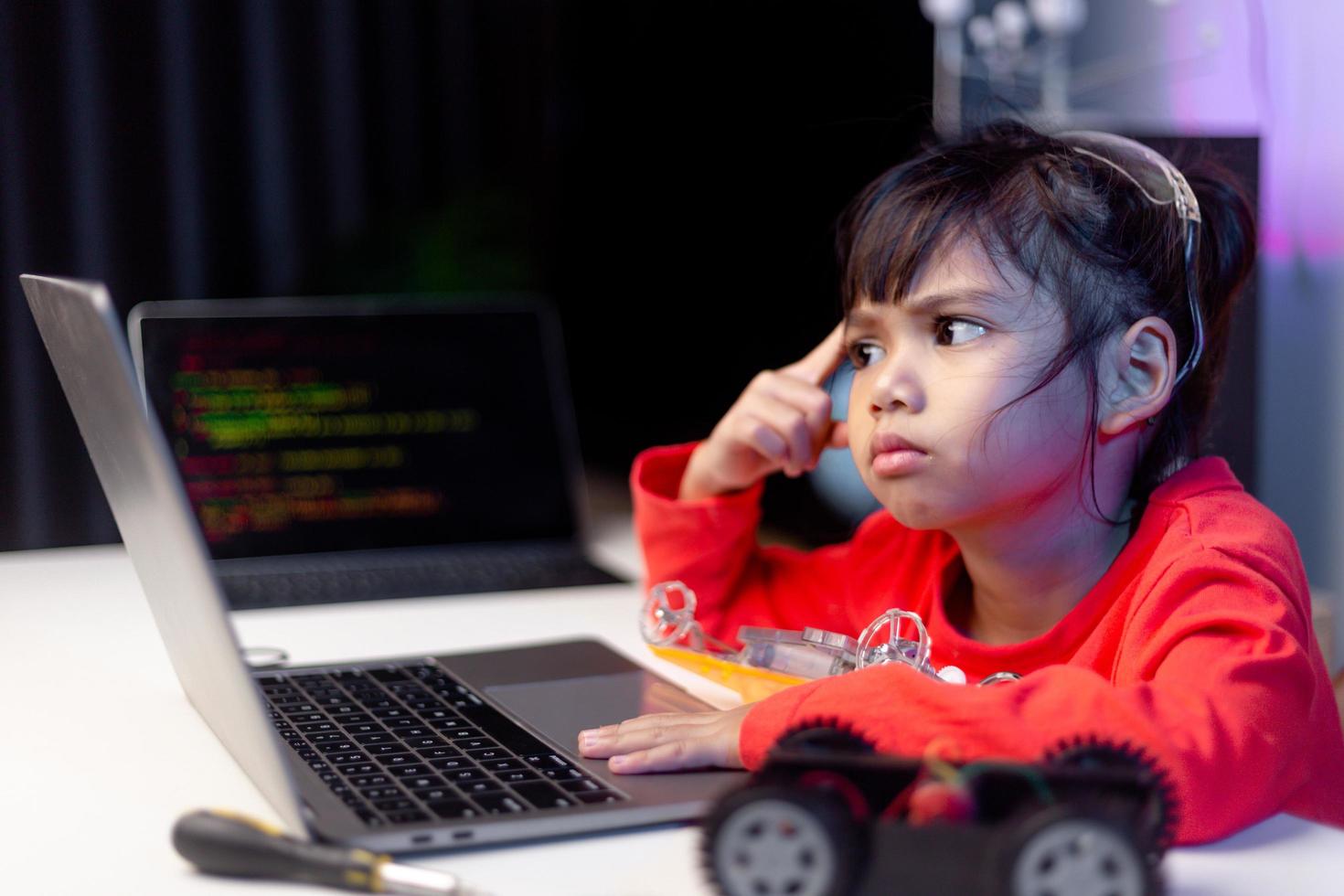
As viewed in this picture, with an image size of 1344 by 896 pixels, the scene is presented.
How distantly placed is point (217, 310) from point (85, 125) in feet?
2.01

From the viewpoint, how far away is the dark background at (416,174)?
159 cm

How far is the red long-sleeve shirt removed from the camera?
602 millimetres

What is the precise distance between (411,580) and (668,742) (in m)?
0.65

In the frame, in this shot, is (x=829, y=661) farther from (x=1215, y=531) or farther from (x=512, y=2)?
(x=512, y=2)

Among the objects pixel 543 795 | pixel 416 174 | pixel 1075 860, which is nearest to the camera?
pixel 1075 860

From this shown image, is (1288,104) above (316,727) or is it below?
above

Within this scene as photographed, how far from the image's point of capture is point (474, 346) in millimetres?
1525

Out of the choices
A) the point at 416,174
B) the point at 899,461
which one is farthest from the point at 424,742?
the point at 416,174

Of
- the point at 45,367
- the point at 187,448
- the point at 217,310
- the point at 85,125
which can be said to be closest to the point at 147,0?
the point at 85,125

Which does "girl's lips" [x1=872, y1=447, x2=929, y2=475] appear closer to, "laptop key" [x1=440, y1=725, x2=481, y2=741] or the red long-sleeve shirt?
the red long-sleeve shirt

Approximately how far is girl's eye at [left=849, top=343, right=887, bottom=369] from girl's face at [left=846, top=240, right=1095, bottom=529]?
4cm

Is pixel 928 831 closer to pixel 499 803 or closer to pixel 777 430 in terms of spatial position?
pixel 499 803

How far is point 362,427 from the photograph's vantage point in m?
1.46

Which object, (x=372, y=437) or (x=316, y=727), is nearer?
(x=316, y=727)
